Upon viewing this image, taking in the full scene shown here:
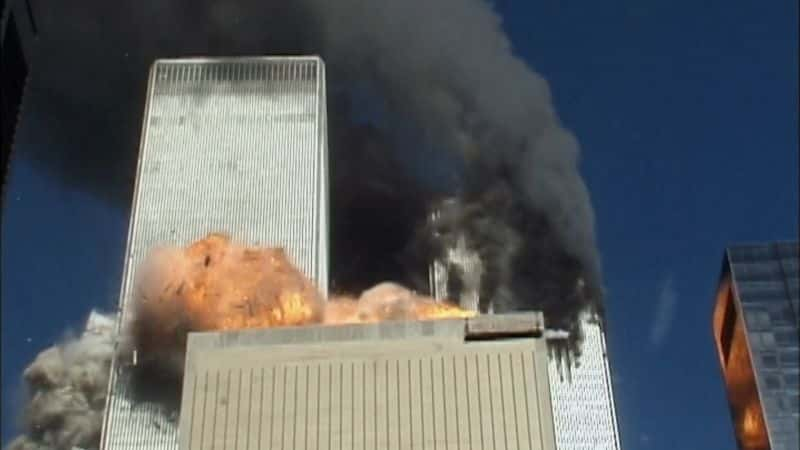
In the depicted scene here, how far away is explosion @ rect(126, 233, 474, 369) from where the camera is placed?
82125 millimetres

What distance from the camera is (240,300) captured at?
8206 cm

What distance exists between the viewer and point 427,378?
68.5 metres

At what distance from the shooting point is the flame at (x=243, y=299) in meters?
82.1

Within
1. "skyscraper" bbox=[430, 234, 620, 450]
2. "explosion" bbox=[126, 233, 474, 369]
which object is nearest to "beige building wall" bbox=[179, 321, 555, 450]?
"explosion" bbox=[126, 233, 474, 369]

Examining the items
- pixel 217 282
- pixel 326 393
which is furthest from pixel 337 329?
pixel 217 282

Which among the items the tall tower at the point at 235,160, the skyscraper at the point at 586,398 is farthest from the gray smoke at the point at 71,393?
the skyscraper at the point at 586,398

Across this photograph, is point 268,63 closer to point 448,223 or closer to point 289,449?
point 448,223

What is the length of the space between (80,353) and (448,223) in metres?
39.0

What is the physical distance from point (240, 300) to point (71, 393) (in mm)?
51858

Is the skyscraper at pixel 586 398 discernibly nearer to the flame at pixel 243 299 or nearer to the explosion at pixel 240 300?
the explosion at pixel 240 300

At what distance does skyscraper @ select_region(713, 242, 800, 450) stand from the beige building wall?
1873 inches

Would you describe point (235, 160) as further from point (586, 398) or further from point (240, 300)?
point (240, 300)

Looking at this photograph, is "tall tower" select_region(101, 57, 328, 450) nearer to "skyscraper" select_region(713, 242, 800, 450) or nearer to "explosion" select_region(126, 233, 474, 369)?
"explosion" select_region(126, 233, 474, 369)

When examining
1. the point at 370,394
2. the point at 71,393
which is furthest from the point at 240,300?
the point at 71,393
